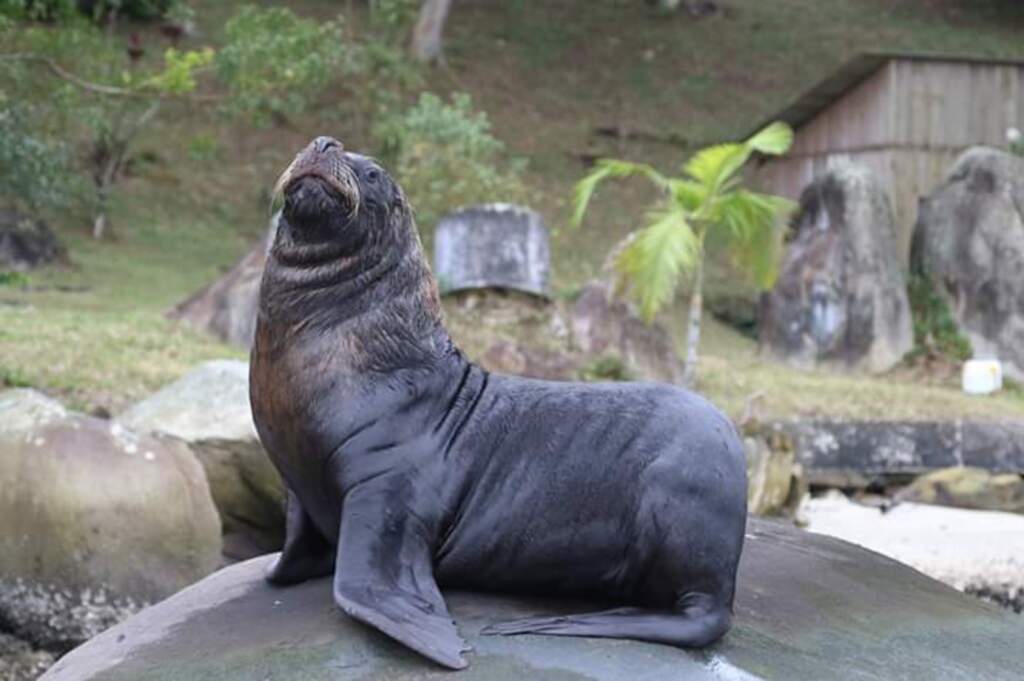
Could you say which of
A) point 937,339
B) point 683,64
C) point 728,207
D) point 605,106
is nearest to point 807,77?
point 683,64

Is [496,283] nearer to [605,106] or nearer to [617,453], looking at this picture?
[617,453]

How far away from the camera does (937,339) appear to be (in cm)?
1834

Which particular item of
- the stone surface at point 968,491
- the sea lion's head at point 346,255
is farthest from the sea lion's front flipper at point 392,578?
the stone surface at point 968,491

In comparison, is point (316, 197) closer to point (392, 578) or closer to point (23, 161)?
point (392, 578)

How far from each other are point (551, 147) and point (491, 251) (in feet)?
43.7

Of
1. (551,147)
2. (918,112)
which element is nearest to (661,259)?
(918,112)

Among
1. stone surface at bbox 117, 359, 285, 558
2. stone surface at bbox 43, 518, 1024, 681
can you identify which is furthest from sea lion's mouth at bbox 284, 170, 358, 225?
stone surface at bbox 117, 359, 285, 558

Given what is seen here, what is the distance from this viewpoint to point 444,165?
722 inches

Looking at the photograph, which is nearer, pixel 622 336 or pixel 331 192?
pixel 331 192

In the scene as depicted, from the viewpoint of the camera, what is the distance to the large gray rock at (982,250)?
1831 cm

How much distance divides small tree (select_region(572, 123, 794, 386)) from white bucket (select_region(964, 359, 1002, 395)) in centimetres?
313

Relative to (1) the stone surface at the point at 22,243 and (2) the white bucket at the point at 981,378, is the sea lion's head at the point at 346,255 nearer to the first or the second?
(2) the white bucket at the point at 981,378

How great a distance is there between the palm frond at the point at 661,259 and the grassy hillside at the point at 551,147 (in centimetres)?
126

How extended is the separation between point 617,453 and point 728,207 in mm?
10356
